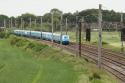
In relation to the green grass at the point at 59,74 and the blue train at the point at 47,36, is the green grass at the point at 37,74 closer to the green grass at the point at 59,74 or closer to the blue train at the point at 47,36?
the green grass at the point at 59,74

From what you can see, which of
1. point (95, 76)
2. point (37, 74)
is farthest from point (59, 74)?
point (95, 76)

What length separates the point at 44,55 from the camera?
208ft

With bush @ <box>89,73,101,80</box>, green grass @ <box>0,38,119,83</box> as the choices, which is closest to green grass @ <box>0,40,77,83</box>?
green grass @ <box>0,38,119,83</box>

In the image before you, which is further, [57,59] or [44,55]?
[44,55]

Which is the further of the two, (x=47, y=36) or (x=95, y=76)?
(x=47, y=36)

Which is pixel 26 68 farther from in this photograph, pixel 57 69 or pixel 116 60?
pixel 116 60

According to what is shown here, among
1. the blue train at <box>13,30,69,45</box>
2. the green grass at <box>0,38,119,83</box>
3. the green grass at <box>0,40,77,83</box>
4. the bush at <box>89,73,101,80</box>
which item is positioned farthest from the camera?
the blue train at <box>13,30,69,45</box>

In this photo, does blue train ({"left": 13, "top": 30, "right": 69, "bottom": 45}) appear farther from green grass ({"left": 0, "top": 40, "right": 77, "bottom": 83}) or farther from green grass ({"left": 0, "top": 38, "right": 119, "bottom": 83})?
green grass ({"left": 0, "top": 40, "right": 77, "bottom": 83})

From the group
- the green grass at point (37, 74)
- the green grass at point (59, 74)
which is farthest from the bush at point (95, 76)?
the green grass at point (37, 74)

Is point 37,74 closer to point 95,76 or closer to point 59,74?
point 59,74

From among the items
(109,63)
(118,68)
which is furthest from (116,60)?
(118,68)

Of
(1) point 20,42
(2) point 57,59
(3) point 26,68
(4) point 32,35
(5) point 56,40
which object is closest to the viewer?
(3) point 26,68

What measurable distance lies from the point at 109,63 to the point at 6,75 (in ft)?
43.1

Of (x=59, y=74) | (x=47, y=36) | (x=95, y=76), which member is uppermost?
(x=47, y=36)
